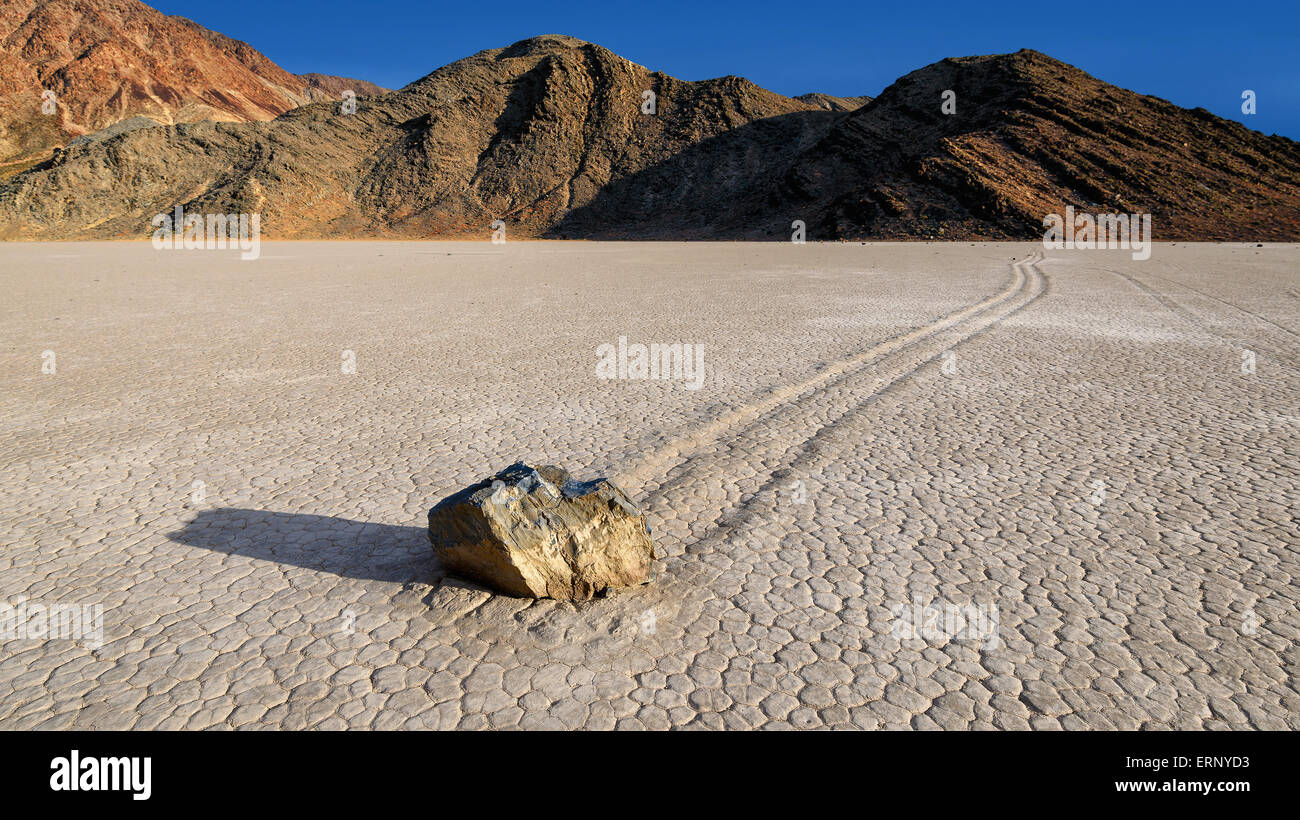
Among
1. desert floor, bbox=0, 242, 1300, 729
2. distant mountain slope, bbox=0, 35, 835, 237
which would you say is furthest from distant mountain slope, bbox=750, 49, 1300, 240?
desert floor, bbox=0, 242, 1300, 729

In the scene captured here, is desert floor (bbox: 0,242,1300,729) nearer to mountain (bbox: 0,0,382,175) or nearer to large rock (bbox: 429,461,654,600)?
large rock (bbox: 429,461,654,600)

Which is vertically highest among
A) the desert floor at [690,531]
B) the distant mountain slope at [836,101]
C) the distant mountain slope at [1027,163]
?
the distant mountain slope at [836,101]

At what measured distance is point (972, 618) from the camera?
3148 mm

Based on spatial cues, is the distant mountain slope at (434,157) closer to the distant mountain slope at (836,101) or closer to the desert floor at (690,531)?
the distant mountain slope at (836,101)

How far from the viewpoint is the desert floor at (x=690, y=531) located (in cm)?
266

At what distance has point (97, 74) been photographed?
113m

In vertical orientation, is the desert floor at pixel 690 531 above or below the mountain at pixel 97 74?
below

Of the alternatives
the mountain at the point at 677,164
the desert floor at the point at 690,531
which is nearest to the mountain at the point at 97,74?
the mountain at the point at 677,164

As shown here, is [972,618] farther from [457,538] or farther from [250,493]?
[250,493]

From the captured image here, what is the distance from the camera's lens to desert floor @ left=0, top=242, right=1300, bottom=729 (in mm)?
2662

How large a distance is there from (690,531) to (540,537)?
104 cm

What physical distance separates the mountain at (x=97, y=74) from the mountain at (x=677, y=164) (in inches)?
1882

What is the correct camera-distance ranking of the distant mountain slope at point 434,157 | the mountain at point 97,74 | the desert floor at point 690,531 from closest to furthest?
1. the desert floor at point 690,531
2. the distant mountain slope at point 434,157
3. the mountain at point 97,74
